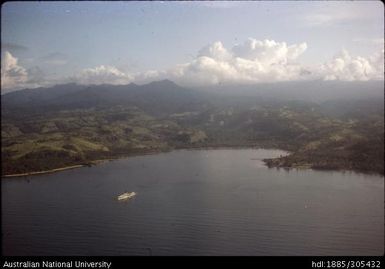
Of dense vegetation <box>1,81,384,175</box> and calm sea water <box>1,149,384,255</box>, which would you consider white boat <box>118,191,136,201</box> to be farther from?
dense vegetation <box>1,81,384,175</box>

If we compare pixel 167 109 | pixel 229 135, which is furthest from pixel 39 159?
pixel 167 109

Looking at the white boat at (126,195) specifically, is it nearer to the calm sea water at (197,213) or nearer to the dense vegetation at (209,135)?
the calm sea water at (197,213)

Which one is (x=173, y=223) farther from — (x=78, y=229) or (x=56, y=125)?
(x=56, y=125)

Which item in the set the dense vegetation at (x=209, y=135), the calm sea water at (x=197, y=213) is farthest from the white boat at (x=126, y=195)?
the dense vegetation at (x=209, y=135)

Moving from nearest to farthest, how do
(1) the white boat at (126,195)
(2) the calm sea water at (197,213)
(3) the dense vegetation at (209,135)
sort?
(2) the calm sea water at (197,213) → (1) the white boat at (126,195) → (3) the dense vegetation at (209,135)

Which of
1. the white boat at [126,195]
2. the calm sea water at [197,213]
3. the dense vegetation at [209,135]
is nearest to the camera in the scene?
the calm sea water at [197,213]

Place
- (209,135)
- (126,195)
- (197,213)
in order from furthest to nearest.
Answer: (209,135) → (126,195) → (197,213)

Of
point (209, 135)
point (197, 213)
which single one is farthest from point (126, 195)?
point (209, 135)

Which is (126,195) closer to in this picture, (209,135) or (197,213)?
(197,213)
